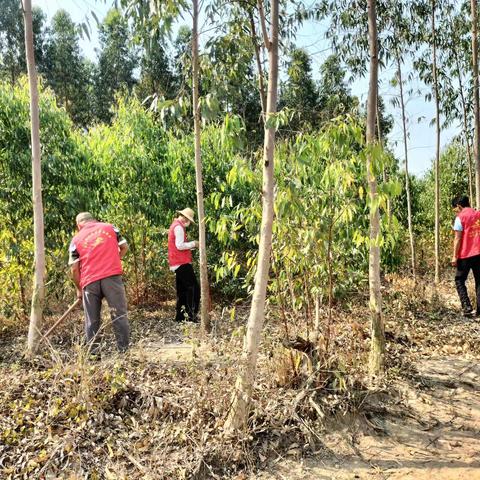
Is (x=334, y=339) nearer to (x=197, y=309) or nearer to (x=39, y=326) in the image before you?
(x=197, y=309)

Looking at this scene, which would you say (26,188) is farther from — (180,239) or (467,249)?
(467,249)

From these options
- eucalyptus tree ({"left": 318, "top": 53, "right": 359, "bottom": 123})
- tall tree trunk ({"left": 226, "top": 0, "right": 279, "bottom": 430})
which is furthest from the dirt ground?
eucalyptus tree ({"left": 318, "top": 53, "right": 359, "bottom": 123})

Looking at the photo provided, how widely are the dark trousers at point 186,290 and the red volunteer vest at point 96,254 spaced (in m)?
1.67

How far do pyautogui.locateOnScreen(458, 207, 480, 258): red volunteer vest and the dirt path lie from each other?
2.29m

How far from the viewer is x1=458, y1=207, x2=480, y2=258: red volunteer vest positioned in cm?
626

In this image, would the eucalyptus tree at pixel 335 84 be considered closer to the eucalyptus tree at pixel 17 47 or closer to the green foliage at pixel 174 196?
the green foliage at pixel 174 196

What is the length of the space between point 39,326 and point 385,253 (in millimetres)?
5494

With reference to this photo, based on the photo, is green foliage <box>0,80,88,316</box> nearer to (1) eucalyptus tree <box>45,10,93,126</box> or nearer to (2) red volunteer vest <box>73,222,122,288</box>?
(2) red volunteer vest <box>73,222,122,288</box>

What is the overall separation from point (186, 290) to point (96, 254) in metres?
1.98

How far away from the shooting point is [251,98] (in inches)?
309

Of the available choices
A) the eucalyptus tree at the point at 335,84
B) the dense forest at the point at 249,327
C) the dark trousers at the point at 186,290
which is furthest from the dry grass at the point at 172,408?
the eucalyptus tree at the point at 335,84

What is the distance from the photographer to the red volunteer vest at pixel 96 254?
4.74 metres

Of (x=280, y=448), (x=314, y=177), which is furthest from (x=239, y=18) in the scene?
(x=280, y=448)

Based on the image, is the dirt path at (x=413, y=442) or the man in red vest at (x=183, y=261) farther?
the man in red vest at (x=183, y=261)
